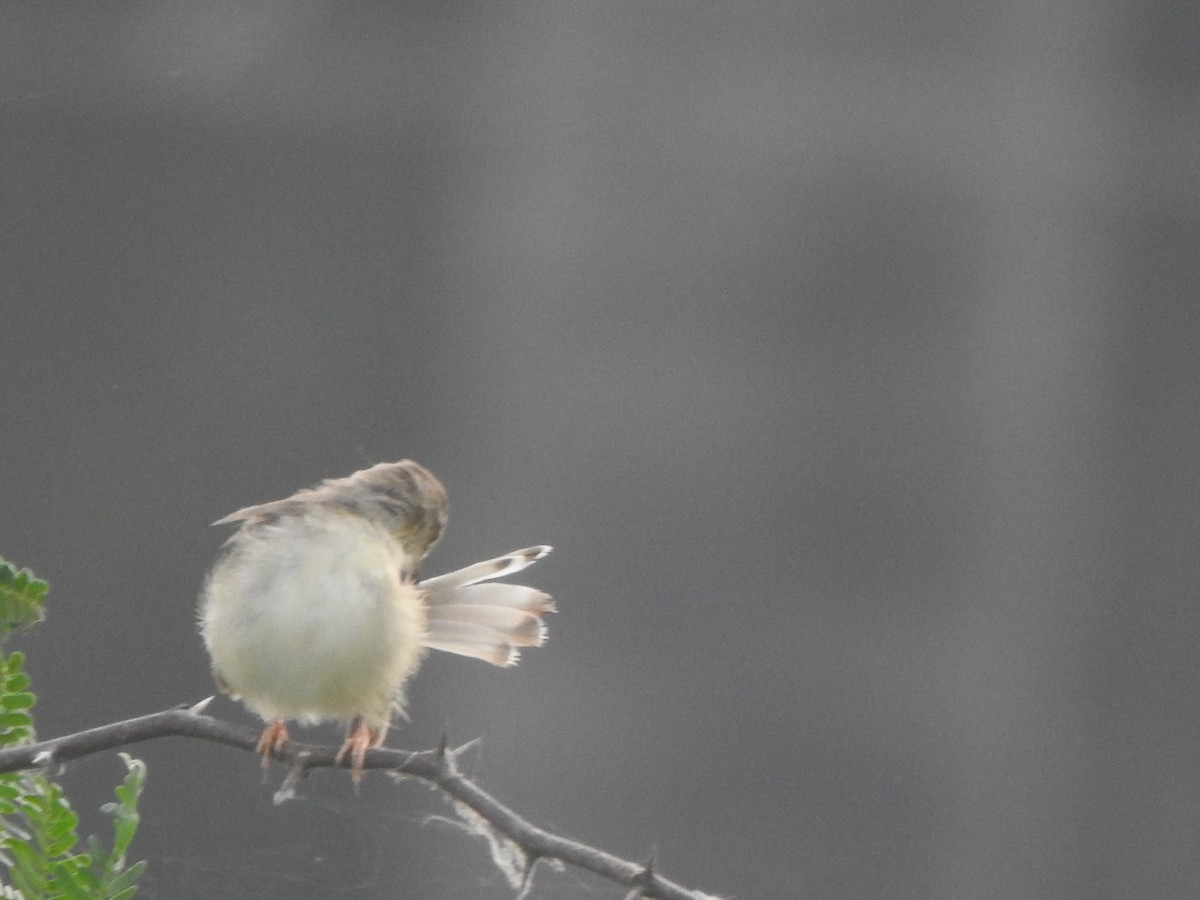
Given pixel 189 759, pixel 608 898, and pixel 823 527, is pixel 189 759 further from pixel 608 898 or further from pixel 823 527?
pixel 823 527

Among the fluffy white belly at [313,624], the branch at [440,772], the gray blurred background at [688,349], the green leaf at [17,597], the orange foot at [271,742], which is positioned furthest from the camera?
the gray blurred background at [688,349]

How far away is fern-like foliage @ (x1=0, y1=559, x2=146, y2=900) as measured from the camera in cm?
164

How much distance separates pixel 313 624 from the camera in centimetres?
241

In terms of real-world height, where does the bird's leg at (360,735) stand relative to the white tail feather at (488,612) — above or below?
below

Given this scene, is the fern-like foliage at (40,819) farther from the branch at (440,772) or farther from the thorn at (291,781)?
the thorn at (291,781)

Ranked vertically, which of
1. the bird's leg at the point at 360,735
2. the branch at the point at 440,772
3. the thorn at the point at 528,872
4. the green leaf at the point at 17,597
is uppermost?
the green leaf at the point at 17,597

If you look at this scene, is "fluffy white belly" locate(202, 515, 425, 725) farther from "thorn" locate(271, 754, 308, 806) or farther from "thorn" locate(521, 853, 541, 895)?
"thorn" locate(521, 853, 541, 895)

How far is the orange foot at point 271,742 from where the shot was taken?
1807 millimetres

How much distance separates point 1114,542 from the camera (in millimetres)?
6000

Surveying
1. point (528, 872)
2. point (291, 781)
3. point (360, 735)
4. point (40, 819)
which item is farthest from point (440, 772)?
point (360, 735)

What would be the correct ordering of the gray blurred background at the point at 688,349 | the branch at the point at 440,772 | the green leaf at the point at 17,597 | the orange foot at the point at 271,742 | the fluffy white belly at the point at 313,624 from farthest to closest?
1. the gray blurred background at the point at 688,349
2. the fluffy white belly at the point at 313,624
3. the orange foot at the point at 271,742
4. the green leaf at the point at 17,597
5. the branch at the point at 440,772

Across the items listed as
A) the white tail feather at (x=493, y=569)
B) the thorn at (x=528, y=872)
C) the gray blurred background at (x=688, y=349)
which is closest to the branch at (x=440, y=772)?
the thorn at (x=528, y=872)

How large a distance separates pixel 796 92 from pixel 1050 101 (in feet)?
3.41

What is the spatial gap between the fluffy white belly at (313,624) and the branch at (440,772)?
2.25 ft
